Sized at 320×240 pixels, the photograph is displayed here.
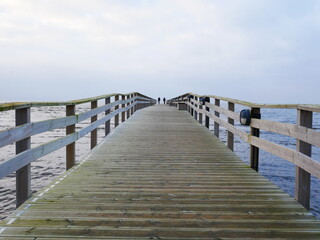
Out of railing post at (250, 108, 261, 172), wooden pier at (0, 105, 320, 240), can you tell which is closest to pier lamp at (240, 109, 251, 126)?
railing post at (250, 108, 261, 172)

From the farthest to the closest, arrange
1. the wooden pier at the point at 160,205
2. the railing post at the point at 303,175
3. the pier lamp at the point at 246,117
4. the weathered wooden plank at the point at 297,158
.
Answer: the pier lamp at the point at 246,117 < the railing post at the point at 303,175 < the weathered wooden plank at the point at 297,158 < the wooden pier at the point at 160,205

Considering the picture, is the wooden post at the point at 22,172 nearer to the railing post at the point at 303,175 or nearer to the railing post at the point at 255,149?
the railing post at the point at 303,175

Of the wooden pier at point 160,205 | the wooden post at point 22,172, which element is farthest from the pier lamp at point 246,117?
the wooden post at point 22,172

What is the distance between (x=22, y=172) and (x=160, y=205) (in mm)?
1770

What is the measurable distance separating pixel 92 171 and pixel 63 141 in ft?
2.32

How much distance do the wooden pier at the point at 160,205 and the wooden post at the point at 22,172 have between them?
7.8 inches

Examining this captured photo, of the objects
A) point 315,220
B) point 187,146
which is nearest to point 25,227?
point 315,220

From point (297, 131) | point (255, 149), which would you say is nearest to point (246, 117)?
point (255, 149)

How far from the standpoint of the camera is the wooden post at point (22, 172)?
12.3ft

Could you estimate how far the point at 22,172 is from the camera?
3895 mm

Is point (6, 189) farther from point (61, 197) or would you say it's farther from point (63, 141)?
point (61, 197)

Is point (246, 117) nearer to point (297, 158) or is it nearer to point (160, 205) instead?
point (297, 158)

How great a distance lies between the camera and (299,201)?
381 centimetres

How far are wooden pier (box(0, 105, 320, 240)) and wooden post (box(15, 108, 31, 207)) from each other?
197 mm
